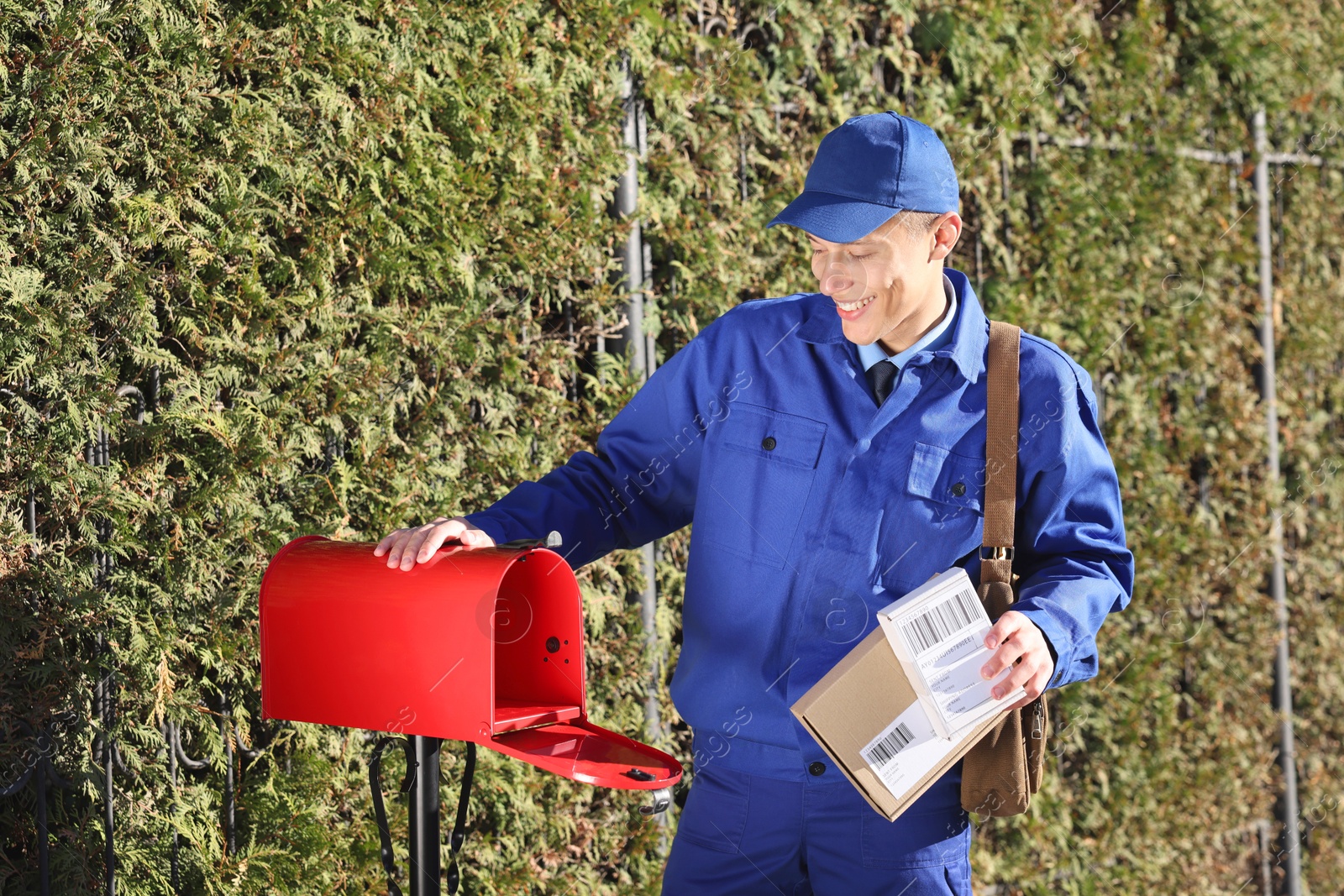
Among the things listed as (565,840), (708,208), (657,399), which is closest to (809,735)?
(657,399)

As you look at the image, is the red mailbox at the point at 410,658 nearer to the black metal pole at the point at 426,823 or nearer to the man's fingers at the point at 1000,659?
the black metal pole at the point at 426,823

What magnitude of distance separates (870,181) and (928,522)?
2.06 ft

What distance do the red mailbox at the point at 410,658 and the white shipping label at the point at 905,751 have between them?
319 millimetres

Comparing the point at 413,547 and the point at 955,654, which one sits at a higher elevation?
the point at 413,547

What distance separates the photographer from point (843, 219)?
7.32 ft

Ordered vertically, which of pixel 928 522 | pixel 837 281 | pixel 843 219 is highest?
pixel 843 219

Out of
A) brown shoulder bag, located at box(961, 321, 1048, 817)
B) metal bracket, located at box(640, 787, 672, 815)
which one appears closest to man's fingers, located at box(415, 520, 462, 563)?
metal bracket, located at box(640, 787, 672, 815)

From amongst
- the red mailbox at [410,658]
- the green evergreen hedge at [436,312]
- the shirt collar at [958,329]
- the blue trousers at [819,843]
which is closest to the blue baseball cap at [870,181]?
the shirt collar at [958,329]

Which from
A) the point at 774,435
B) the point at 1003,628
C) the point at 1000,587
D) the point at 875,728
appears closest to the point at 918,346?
the point at 774,435

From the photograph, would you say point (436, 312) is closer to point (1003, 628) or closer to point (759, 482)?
point (759, 482)

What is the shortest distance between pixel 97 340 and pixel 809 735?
5.32 feet

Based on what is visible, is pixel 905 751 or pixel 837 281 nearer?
pixel 905 751

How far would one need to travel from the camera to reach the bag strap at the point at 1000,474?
2.28 m

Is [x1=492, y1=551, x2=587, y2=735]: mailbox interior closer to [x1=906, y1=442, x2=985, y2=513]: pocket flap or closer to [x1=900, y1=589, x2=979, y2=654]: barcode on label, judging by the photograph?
[x1=900, y1=589, x2=979, y2=654]: barcode on label
